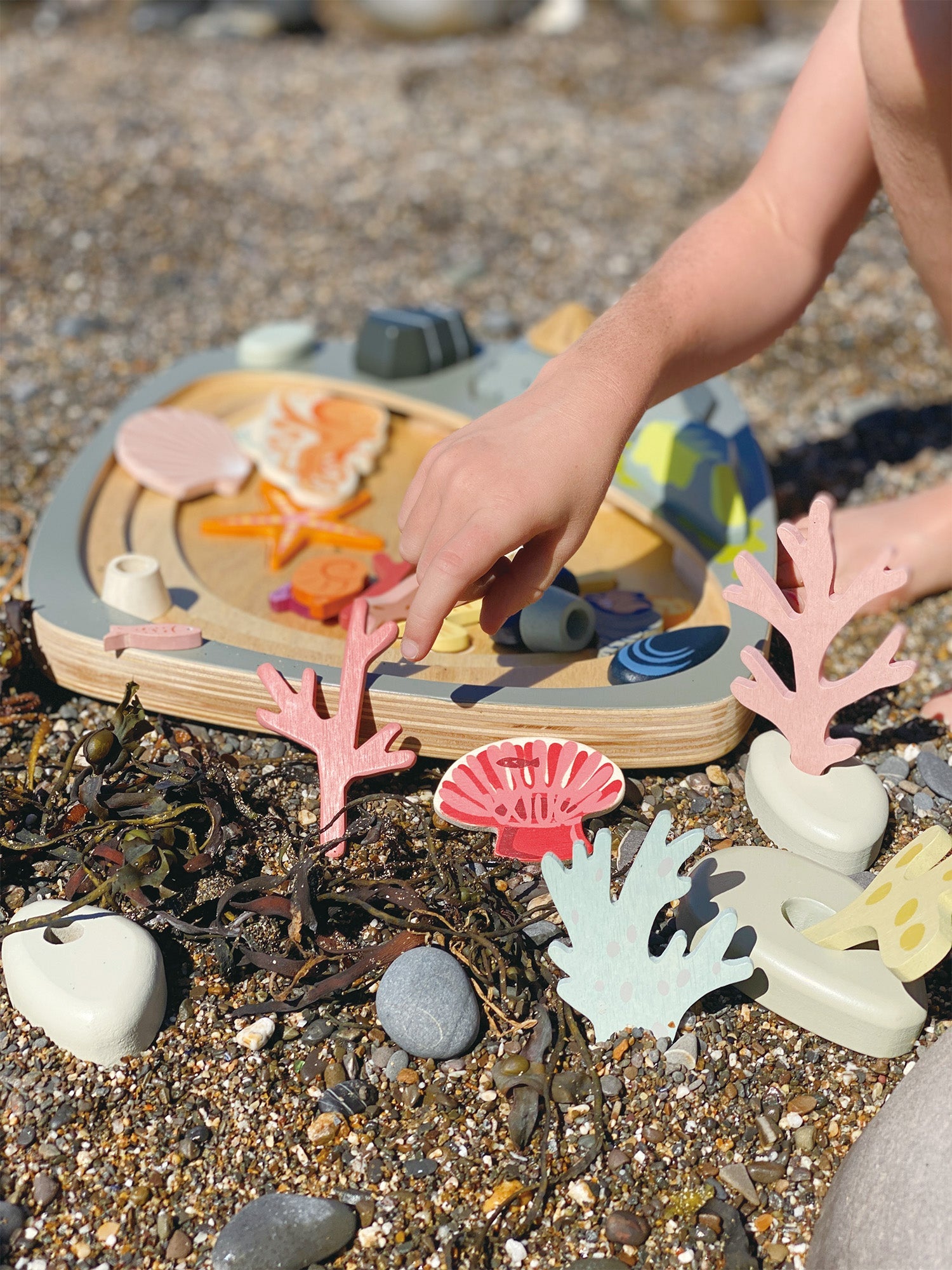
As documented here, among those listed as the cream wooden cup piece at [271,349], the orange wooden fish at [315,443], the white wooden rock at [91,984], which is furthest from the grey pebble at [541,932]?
the cream wooden cup piece at [271,349]

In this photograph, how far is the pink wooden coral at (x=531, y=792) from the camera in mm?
1330

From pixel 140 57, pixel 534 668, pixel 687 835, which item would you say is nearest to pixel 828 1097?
pixel 687 835

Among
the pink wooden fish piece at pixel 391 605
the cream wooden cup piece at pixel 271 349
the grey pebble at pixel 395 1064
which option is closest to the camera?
the grey pebble at pixel 395 1064

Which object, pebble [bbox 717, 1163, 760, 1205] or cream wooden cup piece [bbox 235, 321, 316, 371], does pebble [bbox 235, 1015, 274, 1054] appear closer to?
pebble [bbox 717, 1163, 760, 1205]

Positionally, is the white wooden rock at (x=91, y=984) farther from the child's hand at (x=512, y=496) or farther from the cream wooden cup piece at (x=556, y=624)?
the cream wooden cup piece at (x=556, y=624)

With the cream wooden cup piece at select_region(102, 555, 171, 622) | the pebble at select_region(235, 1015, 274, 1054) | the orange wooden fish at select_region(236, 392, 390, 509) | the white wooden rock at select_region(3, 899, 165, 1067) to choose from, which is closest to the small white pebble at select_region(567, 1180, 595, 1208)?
the pebble at select_region(235, 1015, 274, 1054)

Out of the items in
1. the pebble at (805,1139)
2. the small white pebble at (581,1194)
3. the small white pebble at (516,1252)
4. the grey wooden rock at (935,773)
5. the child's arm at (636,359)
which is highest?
the child's arm at (636,359)

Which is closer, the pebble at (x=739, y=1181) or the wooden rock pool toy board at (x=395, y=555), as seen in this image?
the pebble at (x=739, y=1181)

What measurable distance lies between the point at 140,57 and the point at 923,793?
3.89m

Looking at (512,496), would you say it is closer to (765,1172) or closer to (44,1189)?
(765,1172)

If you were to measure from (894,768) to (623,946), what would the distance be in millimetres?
535

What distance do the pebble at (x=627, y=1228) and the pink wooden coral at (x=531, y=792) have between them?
0.38 metres

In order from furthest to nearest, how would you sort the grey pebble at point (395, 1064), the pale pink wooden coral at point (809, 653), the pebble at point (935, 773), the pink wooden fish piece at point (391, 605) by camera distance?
the pink wooden fish piece at point (391, 605) → the pebble at point (935, 773) → the pale pink wooden coral at point (809, 653) → the grey pebble at point (395, 1064)

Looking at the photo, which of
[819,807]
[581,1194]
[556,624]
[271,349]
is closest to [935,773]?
[819,807]
